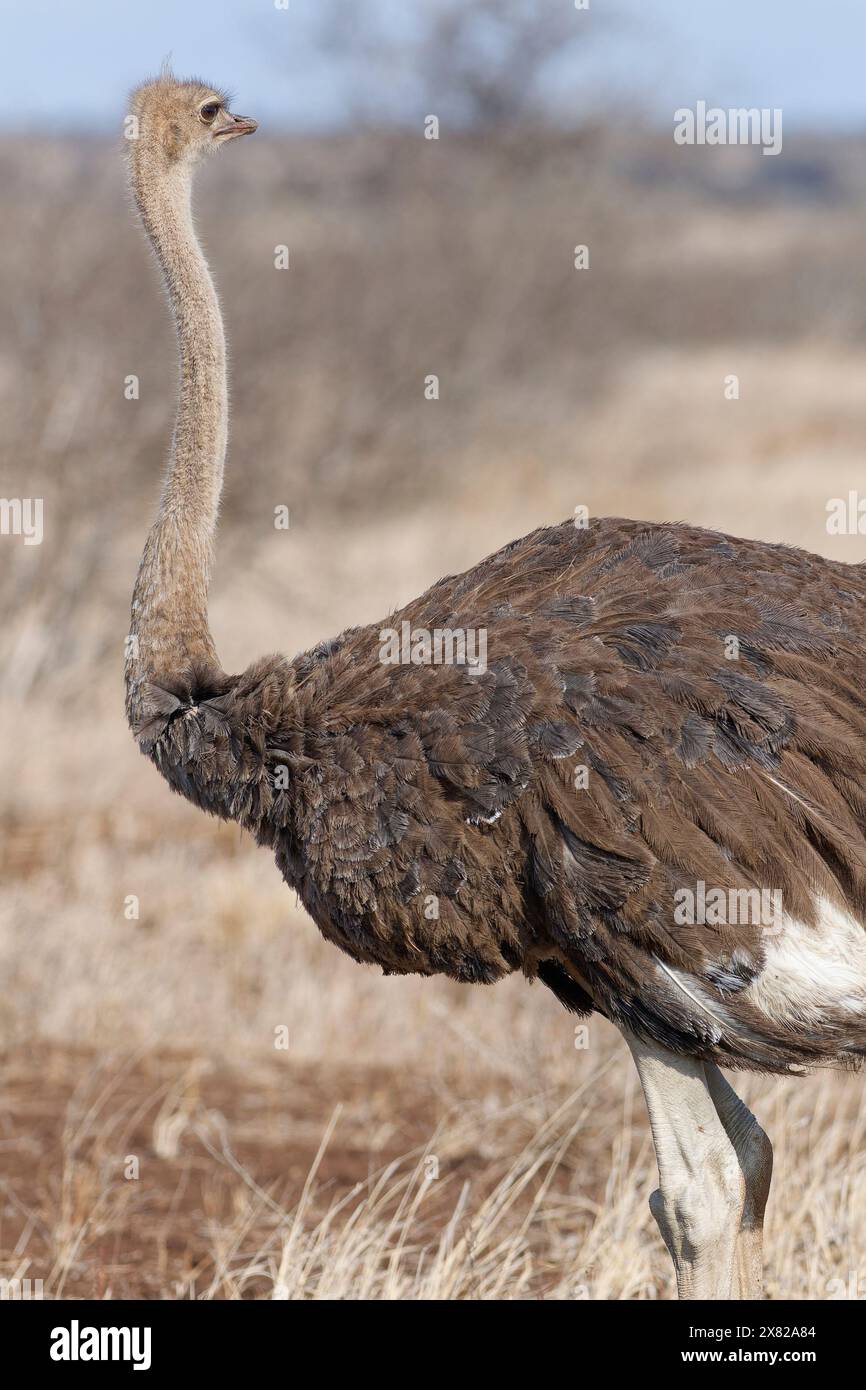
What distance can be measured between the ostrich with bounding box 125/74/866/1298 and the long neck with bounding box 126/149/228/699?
0.15 meters

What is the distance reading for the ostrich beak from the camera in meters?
4.53

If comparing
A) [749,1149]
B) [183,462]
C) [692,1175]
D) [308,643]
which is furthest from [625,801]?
[308,643]

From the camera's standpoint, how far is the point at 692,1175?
3645 mm

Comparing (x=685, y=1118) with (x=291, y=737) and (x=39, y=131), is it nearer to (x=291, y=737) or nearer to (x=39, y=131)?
(x=291, y=737)

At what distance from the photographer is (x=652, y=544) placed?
3969 mm

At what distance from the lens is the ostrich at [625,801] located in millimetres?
3395

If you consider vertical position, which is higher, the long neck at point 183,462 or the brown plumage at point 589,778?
the long neck at point 183,462

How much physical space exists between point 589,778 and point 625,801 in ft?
0.26

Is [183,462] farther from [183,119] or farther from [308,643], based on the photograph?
[308,643]

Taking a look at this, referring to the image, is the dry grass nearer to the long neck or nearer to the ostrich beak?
the long neck

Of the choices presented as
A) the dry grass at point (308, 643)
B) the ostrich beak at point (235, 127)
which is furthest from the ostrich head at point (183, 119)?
the dry grass at point (308, 643)

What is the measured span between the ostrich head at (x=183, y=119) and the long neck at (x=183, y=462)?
41 mm

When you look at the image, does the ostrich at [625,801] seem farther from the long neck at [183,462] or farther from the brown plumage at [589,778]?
the long neck at [183,462]

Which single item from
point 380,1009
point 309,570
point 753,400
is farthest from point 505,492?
point 380,1009
